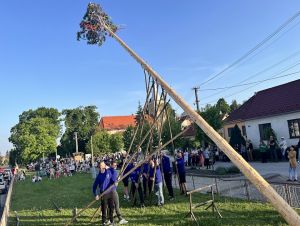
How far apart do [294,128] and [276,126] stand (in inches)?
74.3

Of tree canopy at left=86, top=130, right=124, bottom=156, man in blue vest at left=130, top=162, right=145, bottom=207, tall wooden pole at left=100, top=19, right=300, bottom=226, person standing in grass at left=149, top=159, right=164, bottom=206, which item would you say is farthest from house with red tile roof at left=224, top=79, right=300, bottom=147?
tree canopy at left=86, top=130, right=124, bottom=156

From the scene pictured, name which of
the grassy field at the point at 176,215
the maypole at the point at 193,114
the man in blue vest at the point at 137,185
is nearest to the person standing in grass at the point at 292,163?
the grassy field at the point at 176,215

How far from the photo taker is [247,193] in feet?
45.9

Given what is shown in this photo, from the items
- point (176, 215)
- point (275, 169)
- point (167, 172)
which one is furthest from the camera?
point (275, 169)

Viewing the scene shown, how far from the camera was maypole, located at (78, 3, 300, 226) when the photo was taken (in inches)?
221

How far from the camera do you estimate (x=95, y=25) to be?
12.3 metres

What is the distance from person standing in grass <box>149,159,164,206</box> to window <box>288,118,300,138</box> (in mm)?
19589

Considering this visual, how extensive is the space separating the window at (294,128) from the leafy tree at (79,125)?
59.1 m

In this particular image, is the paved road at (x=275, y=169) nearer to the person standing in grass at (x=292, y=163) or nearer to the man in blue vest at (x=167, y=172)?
the person standing in grass at (x=292, y=163)

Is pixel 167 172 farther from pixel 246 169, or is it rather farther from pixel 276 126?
pixel 276 126

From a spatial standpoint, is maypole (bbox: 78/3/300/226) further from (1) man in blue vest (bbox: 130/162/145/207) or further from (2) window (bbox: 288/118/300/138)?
(2) window (bbox: 288/118/300/138)

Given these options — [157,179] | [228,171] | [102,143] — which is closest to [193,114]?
[157,179]

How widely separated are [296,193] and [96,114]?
87.0 m

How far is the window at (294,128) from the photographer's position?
30.8 metres
